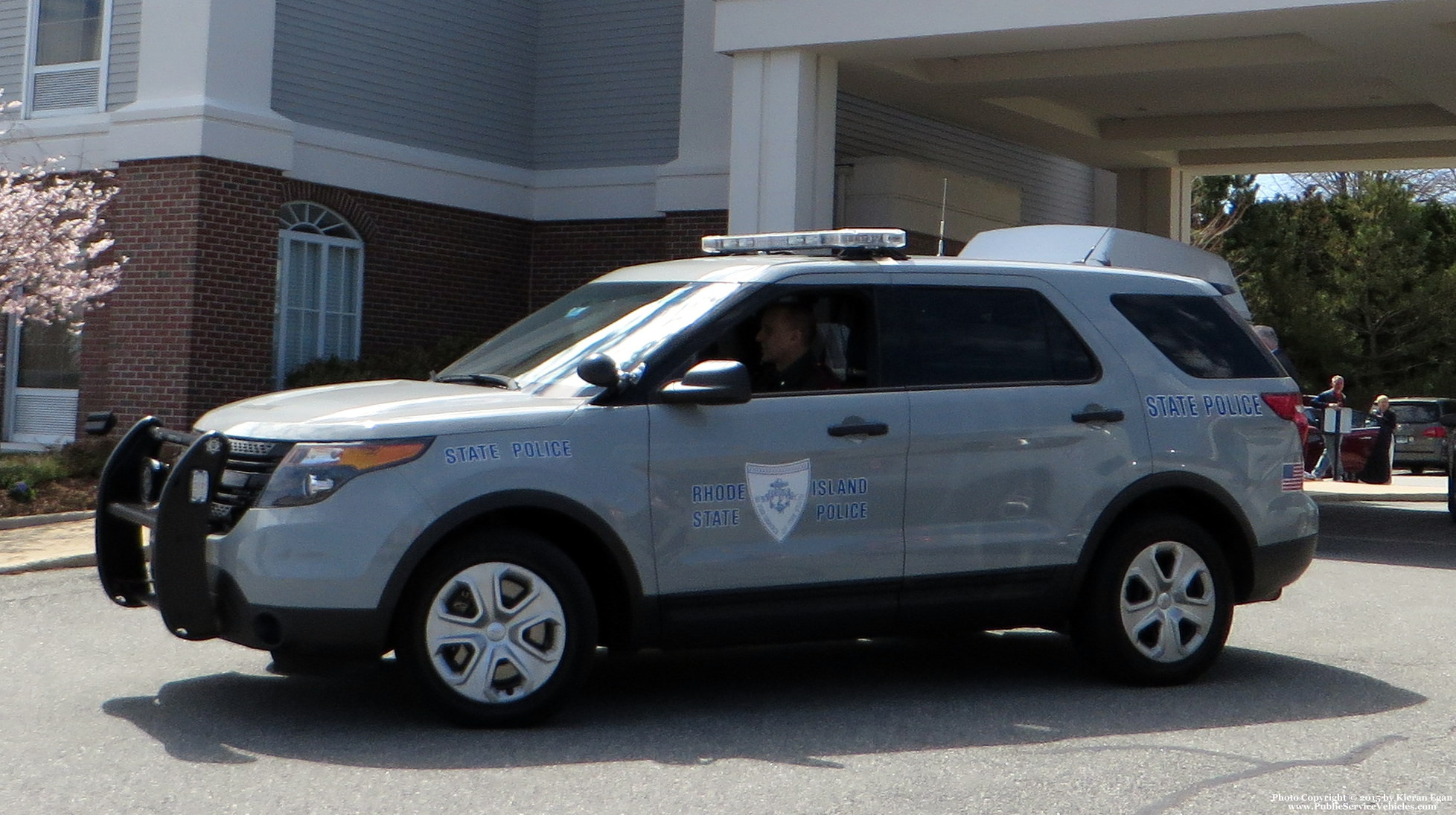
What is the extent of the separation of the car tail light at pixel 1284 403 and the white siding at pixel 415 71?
1251 centimetres

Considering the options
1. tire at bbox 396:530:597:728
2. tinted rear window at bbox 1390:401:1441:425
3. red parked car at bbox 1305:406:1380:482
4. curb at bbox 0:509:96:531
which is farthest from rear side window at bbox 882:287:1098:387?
tinted rear window at bbox 1390:401:1441:425

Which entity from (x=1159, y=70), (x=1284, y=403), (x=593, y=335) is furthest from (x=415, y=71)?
(x=1284, y=403)

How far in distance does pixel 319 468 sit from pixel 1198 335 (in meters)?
3.96

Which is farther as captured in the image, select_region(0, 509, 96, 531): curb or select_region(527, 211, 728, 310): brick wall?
select_region(527, 211, 728, 310): brick wall

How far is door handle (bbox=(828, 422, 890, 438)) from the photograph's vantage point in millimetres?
6602

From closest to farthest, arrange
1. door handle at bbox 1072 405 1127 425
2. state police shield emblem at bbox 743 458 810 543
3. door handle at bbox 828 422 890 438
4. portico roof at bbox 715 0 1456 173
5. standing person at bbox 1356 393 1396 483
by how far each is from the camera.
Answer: state police shield emblem at bbox 743 458 810 543 → door handle at bbox 828 422 890 438 → door handle at bbox 1072 405 1127 425 → portico roof at bbox 715 0 1456 173 → standing person at bbox 1356 393 1396 483

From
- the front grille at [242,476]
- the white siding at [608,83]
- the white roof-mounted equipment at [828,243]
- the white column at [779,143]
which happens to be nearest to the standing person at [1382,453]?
the white siding at [608,83]

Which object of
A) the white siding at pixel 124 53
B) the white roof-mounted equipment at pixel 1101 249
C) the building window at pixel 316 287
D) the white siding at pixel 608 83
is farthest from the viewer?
the white siding at pixel 608 83

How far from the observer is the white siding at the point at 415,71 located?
17.9 m

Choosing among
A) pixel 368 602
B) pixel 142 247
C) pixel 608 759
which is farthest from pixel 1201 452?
pixel 142 247

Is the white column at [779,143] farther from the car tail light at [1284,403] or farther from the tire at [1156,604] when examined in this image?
the tire at [1156,604]

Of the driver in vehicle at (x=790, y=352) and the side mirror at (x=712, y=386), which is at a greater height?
the driver in vehicle at (x=790, y=352)

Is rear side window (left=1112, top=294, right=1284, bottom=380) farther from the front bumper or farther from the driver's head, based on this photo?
the front bumper

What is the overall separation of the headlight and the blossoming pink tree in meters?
10.1
